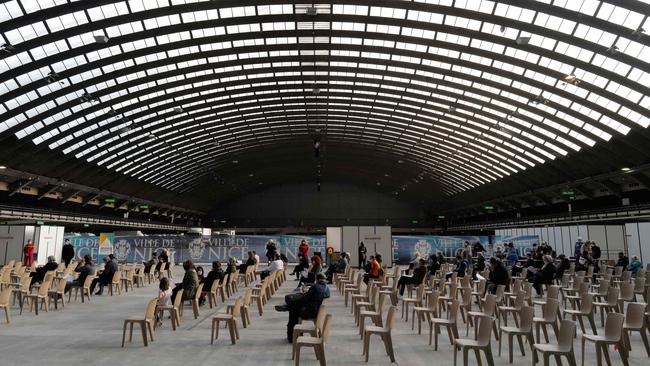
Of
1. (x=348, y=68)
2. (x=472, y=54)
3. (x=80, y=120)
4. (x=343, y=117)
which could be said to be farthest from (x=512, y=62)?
(x=80, y=120)

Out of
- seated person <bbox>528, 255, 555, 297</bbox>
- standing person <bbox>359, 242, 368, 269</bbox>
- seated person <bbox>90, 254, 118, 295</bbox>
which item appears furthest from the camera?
standing person <bbox>359, 242, 368, 269</bbox>

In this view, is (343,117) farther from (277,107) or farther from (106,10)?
(106,10)

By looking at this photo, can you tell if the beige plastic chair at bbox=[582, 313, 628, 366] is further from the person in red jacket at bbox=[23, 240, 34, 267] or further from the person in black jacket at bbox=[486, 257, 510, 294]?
the person in red jacket at bbox=[23, 240, 34, 267]

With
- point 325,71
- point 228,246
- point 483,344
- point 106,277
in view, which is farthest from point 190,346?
point 325,71

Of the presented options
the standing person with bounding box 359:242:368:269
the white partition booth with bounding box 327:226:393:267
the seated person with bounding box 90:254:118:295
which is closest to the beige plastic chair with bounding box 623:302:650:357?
the seated person with bounding box 90:254:118:295

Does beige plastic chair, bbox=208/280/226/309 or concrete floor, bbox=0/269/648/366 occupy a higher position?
beige plastic chair, bbox=208/280/226/309

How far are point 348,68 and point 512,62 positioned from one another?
35.8ft

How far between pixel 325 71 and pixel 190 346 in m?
25.6

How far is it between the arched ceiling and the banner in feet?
27.4

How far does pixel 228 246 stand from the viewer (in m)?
33.7

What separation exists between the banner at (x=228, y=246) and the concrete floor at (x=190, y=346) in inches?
801

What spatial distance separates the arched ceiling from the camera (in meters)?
21.8

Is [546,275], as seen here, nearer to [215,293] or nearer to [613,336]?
[613,336]

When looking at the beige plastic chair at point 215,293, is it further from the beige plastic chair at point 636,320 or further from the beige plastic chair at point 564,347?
the beige plastic chair at point 636,320
